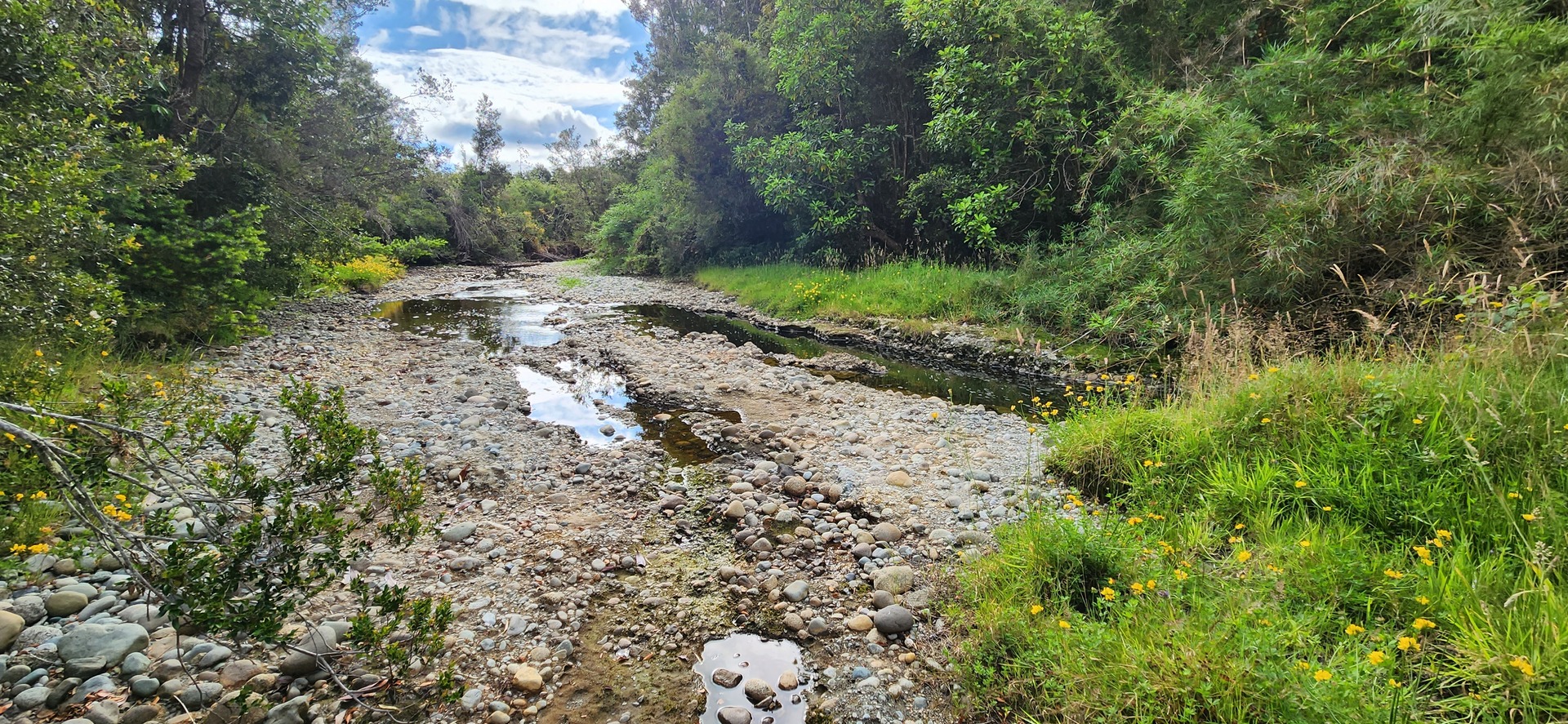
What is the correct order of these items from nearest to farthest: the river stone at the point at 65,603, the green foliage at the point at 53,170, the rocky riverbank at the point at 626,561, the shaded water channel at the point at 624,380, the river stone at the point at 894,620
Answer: the rocky riverbank at the point at 626,561
the river stone at the point at 65,603
the river stone at the point at 894,620
the green foliage at the point at 53,170
the shaded water channel at the point at 624,380

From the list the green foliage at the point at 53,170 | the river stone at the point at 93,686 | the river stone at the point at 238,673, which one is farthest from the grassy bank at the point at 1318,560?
the green foliage at the point at 53,170

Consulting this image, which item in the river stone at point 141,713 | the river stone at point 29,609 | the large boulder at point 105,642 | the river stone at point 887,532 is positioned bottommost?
the river stone at point 887,532

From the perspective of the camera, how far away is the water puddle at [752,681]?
2863 mm

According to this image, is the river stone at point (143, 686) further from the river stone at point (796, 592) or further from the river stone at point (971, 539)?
the river stone at point (971, 539)

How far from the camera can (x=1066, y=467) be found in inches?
196

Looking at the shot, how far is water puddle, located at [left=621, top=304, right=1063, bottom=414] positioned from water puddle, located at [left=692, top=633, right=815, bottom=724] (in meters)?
5.04

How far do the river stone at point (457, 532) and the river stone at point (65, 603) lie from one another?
1656 millimetres

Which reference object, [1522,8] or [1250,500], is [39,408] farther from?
[1522,8]

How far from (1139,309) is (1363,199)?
273 centimetres

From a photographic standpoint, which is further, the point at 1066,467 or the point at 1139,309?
the point at 1139,309

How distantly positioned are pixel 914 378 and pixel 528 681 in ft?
24.1

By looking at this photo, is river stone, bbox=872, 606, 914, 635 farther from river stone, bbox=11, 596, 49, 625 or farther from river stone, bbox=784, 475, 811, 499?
river stone, bbox=11, 596, 49, 625

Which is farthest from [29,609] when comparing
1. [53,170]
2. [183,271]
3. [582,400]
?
[183,271]

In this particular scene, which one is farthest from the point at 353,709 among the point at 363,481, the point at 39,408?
the point at 363,481
